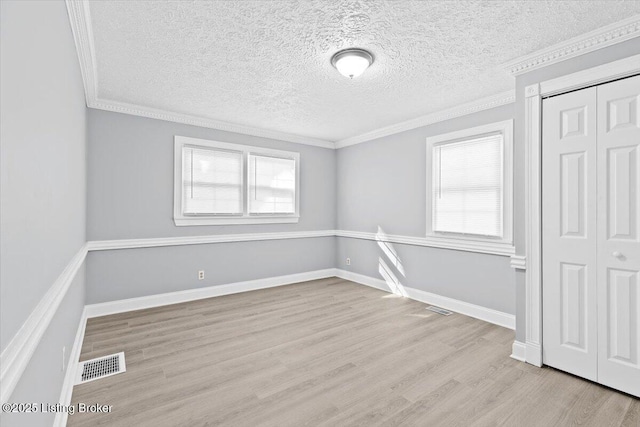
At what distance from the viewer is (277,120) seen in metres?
4.66

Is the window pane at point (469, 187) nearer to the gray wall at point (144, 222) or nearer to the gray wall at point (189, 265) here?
the gray wall at point (189, 265)

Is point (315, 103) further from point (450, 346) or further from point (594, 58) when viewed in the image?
point (450, 346)

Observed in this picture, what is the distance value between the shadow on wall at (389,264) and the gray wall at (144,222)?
6.15 feet

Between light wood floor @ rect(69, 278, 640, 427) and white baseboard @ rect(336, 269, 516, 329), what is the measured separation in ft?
0.54

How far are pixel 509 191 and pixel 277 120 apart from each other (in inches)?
128

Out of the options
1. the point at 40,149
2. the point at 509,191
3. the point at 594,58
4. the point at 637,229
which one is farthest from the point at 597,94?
the point at 40,149

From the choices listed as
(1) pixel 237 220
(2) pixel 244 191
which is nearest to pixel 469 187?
(2) pixel 244 191

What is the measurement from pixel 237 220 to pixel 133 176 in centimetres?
155

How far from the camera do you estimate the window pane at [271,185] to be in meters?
5.12

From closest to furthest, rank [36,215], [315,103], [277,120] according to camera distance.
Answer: [36,215]
[315,103]
[277,120]

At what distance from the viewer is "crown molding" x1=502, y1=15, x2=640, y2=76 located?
2262 millimetres

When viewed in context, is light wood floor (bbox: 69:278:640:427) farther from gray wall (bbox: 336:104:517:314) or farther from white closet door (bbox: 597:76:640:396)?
gray wall (bbox: 336:104:517:314)

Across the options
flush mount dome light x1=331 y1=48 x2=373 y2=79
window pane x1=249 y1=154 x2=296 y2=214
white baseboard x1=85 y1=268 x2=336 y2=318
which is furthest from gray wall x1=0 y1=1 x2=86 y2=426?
window pane x1=249 y1=154 x2=296 y2=214

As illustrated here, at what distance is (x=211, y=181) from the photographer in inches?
185
